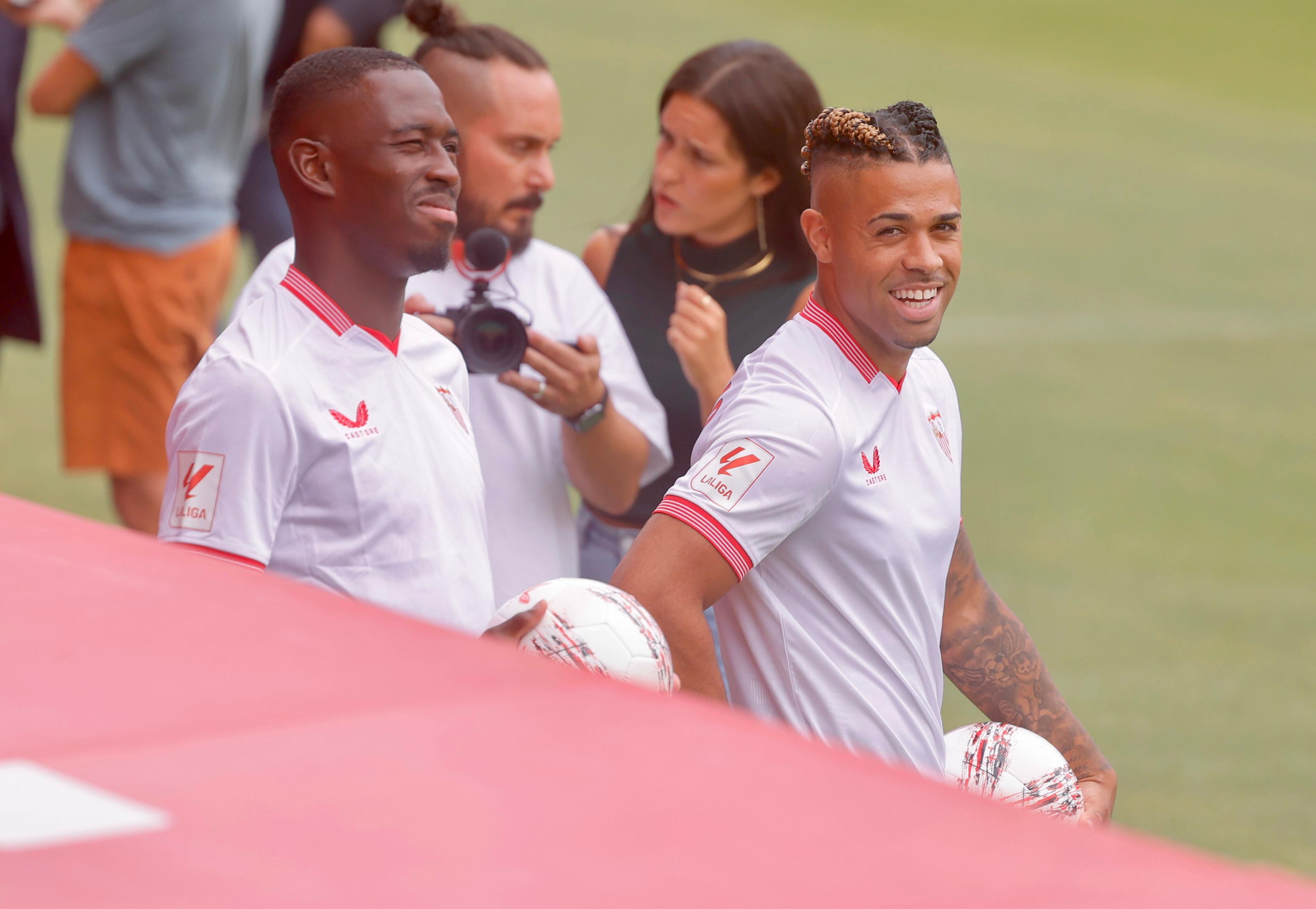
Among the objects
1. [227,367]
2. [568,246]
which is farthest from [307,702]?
[568,246]

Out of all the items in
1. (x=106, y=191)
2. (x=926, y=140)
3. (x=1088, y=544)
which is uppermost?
(x=926, y=140)

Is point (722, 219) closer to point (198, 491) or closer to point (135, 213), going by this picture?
point (198, 491)

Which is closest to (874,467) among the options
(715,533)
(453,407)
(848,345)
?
(848,345)

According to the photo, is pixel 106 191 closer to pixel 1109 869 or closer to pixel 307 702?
pixel 307 702

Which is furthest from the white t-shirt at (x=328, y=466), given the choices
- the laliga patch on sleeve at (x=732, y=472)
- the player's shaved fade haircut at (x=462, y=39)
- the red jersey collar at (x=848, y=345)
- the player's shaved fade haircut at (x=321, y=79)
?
the player's shaved fade haircut at (x=462, y=39)

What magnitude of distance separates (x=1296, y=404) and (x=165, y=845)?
11.0 metres

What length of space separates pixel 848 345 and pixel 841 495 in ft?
0.92

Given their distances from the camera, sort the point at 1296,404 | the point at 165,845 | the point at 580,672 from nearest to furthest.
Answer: the point at 165,845 → the point at 580,672 → the point at 1296,404

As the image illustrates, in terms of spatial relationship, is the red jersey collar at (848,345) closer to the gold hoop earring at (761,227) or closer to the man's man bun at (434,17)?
the gold hoop earring at (761,227)

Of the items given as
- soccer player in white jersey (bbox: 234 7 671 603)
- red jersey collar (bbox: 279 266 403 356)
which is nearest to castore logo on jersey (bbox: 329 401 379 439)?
red jersey collar (bbox: 279 266 403 356)

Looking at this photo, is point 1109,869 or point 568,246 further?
point 568,246

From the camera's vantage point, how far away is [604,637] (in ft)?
8.37

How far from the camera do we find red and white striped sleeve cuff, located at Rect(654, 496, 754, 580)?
2709 millimetres

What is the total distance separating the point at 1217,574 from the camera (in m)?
8.00
